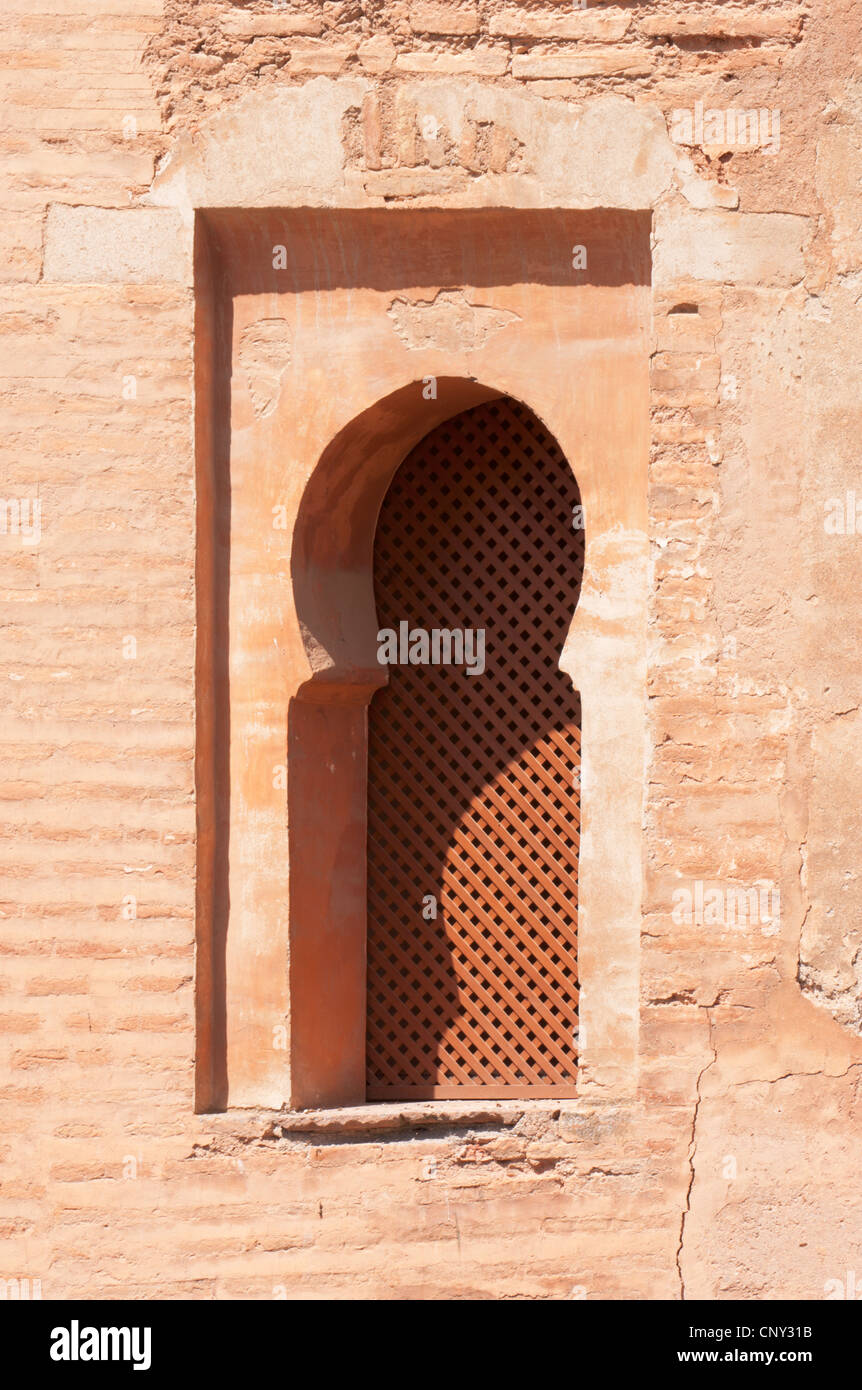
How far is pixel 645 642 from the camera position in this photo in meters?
5.63

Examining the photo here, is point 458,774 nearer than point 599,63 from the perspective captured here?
No

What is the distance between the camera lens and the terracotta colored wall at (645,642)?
5457 mm

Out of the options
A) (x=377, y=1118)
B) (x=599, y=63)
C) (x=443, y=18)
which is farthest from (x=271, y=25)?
(x=377, y=1118)

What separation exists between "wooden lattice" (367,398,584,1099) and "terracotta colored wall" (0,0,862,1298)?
0.85m

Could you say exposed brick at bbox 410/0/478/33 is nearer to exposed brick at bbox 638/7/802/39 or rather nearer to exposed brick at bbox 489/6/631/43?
exposed brick at bbox 489/6/631/43

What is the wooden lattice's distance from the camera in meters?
6.44

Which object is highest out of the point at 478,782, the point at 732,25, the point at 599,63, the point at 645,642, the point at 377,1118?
the point at 732,25

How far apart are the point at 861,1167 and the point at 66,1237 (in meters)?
2.74

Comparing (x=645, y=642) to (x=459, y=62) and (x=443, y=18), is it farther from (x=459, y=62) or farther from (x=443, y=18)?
(x=443, y=18)

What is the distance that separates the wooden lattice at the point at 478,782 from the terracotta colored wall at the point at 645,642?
848mm

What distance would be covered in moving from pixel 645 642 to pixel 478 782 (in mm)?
1225

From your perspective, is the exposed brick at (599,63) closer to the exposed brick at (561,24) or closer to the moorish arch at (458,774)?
the exposed brick at (561,24)

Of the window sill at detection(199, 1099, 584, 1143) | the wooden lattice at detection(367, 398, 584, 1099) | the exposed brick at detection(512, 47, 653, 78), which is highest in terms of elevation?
the exposed brick at detection(512, 47, 653, 78)

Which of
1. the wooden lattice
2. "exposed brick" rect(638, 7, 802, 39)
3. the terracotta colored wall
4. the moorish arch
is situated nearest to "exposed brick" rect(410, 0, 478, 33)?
the terracotta colored wall
